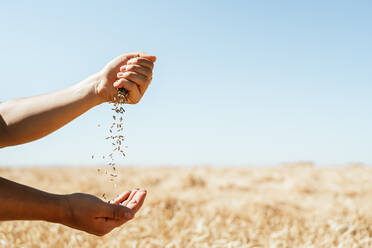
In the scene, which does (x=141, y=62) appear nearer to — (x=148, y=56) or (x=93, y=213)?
(x=148, y=56)

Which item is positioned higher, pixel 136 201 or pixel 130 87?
pixel 130 87

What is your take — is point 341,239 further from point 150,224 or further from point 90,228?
point 90,228

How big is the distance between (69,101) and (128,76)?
0.39 m

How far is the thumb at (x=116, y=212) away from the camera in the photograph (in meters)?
1.62

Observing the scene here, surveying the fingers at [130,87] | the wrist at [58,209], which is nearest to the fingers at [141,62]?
the fingers at [130,87]

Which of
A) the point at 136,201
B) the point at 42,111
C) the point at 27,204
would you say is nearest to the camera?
the point at 27,204

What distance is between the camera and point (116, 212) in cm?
163

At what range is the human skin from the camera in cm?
157

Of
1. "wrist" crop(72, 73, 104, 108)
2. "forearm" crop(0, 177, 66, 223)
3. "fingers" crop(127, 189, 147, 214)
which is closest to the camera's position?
"forearm" crop(0, 177, 66, 223)

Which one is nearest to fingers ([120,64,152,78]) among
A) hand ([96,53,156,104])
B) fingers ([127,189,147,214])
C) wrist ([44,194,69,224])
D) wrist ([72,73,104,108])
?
hand ([96,53,156,104])

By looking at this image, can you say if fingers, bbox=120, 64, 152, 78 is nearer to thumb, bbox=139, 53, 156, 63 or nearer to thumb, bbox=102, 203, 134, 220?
thumb, bbox=139, 53, 156, 63

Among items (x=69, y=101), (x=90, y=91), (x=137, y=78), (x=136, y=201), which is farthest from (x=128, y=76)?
(x=136, y=201)

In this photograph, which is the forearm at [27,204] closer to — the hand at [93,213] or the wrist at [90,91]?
the hand at [93,213]

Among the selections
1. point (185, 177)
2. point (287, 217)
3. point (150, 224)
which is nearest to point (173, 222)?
point (150, 224)
